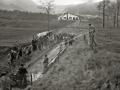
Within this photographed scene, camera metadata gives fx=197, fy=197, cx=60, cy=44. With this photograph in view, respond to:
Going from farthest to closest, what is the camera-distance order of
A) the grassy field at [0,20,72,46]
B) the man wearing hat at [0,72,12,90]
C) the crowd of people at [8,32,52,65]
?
the grassy field at [0,20,72,46] < the crowd of people at [8,32,52,65] < the man wearing hat at [0,72,12,90]

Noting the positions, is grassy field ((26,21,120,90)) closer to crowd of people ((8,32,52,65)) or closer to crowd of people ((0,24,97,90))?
crowd of people ((0,24,97,90))

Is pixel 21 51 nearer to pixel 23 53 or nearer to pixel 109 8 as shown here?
pixel 23 53

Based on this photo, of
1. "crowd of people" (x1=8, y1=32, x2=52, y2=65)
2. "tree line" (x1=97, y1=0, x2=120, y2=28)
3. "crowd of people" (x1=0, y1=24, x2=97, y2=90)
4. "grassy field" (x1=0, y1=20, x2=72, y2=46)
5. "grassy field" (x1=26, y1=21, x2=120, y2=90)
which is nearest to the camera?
"grassy field" (x1=26, y1=21, x2=120, y2=90)

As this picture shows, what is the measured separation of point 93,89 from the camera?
9.77m

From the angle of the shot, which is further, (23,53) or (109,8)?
(109,8)

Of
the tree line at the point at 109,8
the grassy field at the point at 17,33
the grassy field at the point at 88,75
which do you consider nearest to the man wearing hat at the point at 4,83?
the grassy field at the point at 88,75

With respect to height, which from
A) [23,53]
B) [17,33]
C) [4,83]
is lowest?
[4,83]

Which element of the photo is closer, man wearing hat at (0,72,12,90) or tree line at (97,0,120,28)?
man wearing hat at (0,72,12,90)

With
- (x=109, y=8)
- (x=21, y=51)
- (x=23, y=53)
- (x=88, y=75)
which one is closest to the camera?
(x=88, y=75)

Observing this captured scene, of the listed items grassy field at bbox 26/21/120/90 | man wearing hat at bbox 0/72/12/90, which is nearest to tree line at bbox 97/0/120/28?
grassy field at bbox 26/21/120/90

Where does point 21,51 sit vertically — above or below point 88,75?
above

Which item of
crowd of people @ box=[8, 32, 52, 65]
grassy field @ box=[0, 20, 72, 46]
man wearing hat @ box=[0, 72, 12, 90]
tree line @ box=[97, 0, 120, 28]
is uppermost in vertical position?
tree line @ box=[97, 0, 120, 28]

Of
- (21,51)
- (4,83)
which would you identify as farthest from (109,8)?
(4,83)

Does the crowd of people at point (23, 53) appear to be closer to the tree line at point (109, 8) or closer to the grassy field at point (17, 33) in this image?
the grassy field at point (17, 33)
